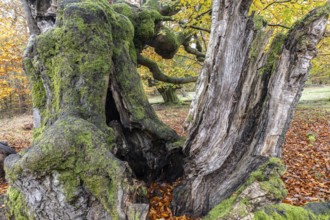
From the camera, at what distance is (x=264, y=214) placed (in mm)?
2412

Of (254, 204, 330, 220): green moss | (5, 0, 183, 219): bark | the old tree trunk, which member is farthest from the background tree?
(254, 204, 330, 220): green moss

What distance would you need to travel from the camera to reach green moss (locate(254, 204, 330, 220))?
7.89 ft

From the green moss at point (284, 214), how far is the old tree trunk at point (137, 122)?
10cm

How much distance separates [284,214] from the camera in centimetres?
255

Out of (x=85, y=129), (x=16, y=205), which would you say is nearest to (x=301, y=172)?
(x=85, y=129)

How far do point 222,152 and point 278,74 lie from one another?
1163 millimetres

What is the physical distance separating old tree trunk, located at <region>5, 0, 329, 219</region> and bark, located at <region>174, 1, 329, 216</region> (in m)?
0.01

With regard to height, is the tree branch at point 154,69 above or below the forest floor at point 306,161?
above

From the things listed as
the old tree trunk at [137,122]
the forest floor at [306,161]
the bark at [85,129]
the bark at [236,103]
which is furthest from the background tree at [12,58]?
the bark at [236,103]

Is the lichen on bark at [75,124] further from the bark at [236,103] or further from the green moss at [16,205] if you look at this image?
the bark at [236,103]

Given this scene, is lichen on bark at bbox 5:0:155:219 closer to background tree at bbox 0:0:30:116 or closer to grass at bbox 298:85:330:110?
background tree at bbox 0:0:30:116

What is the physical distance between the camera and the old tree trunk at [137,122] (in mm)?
2494

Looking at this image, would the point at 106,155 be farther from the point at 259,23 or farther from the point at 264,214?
the point at 259,23

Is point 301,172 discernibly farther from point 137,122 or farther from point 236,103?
point 137,122
